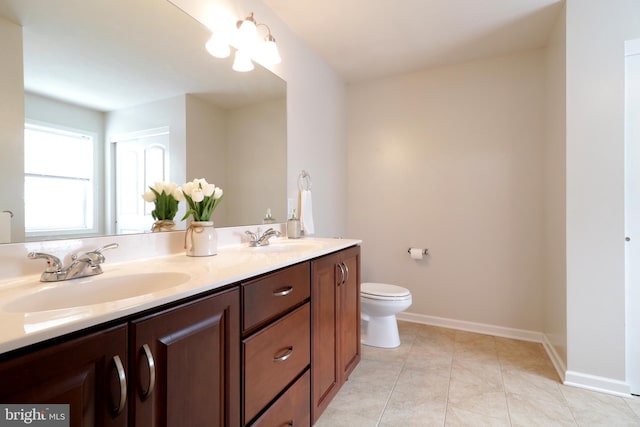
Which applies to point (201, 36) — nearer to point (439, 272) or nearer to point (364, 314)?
point (364, 314)

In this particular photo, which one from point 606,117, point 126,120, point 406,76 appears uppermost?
point 406,76

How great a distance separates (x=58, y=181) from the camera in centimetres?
101

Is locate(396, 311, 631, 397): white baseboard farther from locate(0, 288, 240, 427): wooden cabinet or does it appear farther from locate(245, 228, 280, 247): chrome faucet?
locate(0, 288, 240, 427): wooden cabinet

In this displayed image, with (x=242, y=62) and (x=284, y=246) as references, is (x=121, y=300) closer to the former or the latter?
(x=284, y=246)

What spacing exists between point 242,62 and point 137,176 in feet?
2.96

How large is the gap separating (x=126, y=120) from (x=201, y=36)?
2.01 feet

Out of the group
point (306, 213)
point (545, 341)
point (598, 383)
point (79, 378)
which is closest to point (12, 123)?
point (79, 378)

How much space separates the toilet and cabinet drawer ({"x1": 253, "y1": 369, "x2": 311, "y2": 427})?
0.99 m

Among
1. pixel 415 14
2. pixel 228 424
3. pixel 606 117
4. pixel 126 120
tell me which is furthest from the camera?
pixel 415 14

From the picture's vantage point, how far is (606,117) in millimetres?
1707

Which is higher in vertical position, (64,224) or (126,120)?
Answer: (126,120)

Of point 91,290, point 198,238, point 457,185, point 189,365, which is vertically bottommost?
point 189,365

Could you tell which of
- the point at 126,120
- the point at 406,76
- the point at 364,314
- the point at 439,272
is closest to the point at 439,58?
the point at 406,76

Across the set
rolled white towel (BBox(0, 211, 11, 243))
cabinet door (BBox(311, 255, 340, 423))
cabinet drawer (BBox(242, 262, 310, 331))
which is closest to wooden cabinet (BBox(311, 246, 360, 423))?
cabinet door (BBox(311, 255, 340, 423))
